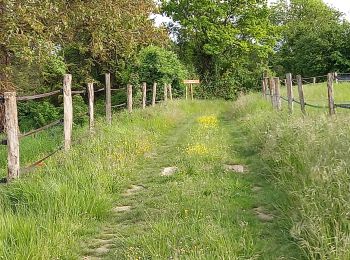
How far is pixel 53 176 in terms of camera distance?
6.36 meters

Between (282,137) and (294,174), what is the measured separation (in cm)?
209

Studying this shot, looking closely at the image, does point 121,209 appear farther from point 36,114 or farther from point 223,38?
point 223,38

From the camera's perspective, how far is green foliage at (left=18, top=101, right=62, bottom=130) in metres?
28.6

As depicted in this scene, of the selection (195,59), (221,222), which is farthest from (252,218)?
(195,59)

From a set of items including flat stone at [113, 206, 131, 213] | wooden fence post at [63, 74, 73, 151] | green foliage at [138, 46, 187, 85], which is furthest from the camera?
green foliage at [138, 46, 187, 85]

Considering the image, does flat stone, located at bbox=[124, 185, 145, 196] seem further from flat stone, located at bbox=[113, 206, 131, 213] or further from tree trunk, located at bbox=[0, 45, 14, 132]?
tree trunk, located at bbox=[0, 45, 14, 132]

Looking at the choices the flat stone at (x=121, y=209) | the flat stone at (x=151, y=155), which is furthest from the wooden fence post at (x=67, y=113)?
the flat stone at (x=121, y=209)

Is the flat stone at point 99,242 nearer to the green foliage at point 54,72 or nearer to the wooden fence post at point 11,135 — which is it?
the wooden fence post at point 11,135

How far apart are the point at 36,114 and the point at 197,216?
2584 cm

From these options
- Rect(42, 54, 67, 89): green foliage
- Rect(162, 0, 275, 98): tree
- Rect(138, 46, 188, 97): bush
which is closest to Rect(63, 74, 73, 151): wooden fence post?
Rect(138, 46, 188, 97): bush

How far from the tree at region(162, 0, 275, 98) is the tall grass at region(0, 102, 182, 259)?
29.7 metres

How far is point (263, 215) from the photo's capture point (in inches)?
207

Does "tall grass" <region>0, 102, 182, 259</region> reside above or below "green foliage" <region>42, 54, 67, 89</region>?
below

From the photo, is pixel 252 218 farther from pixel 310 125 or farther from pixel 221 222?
pixel 310 125
